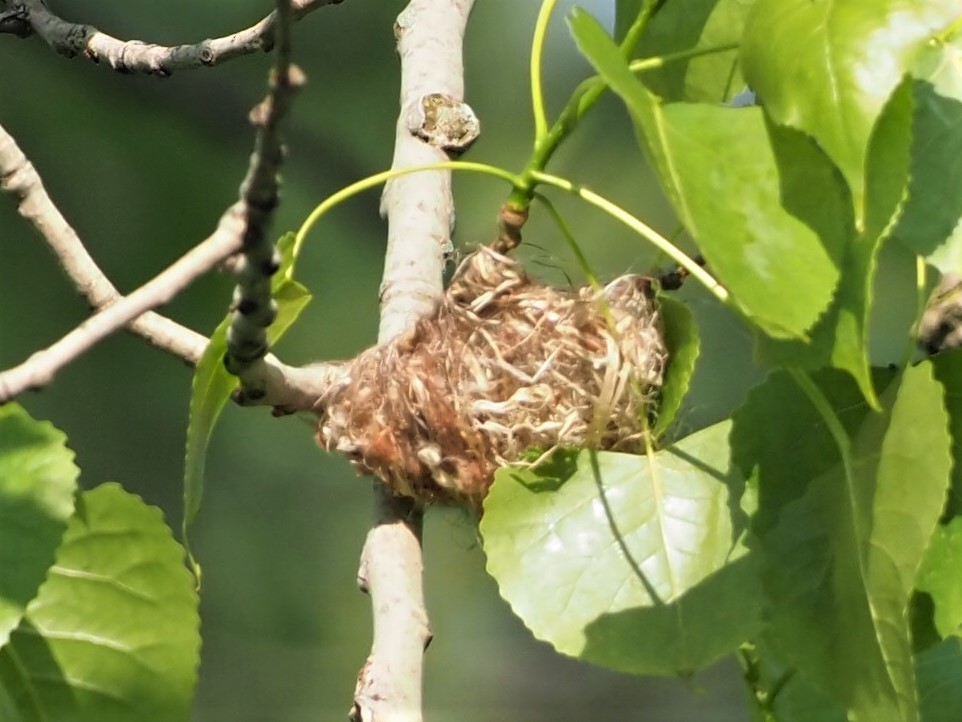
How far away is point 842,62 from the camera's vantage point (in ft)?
1.17

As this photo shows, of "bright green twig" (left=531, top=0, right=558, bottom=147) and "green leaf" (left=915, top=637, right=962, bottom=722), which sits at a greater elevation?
"bright green twig" (left=531, top=0, right=558, bottom=147)

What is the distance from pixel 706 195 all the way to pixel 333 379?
32 centimetres

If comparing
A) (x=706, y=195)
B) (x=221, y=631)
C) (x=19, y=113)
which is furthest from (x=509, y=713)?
(x=706, y=195)

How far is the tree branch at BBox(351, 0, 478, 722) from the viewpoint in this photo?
0.50 meters

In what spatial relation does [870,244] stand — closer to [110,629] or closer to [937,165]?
[937,165]

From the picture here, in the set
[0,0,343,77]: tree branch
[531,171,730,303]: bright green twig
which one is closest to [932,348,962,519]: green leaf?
[531,171,730,303]: bright green twig

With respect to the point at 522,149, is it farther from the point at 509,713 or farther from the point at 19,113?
the point at 509,713

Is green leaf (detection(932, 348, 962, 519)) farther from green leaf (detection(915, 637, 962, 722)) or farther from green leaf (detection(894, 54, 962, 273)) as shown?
green leaf (detection(915, 637, 962, 722))

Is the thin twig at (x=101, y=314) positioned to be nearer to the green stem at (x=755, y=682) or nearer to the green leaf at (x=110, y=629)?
the green leaf at (x=110, y=629)

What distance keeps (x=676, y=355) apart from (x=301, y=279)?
2.57 ft

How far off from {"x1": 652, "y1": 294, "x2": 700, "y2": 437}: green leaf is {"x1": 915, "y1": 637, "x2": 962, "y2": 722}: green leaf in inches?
9.7

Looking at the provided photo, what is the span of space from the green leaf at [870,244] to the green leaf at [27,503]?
0.34 m

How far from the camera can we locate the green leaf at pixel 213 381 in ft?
1.56

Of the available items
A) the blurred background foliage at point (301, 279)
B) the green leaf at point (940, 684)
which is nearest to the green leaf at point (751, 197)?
the green leaf at point (940, 684)
